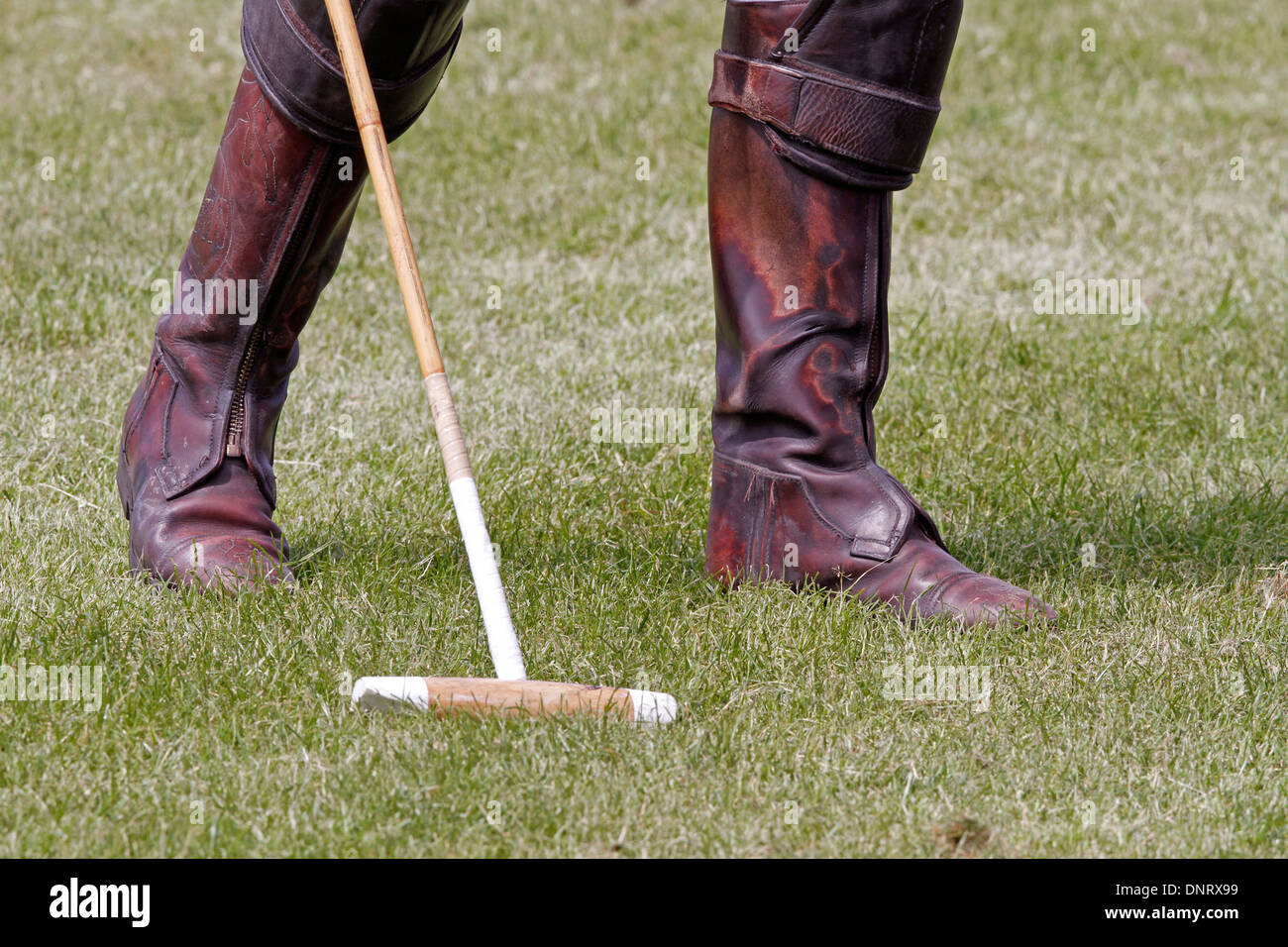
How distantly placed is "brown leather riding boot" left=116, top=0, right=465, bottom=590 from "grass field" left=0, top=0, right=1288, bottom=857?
12 centimetres

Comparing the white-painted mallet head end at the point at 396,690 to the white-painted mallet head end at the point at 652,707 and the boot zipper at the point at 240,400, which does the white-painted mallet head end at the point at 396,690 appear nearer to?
the white-painted mallet head end at the point at 652,707

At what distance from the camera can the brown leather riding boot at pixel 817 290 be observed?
239cm

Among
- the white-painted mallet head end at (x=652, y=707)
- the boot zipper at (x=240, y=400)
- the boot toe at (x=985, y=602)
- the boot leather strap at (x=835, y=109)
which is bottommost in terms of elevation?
the white-painted mallet head end at (x=652, y=707)

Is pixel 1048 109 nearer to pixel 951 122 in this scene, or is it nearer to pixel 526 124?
pixel 951 122

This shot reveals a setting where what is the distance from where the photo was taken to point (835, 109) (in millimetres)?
2387

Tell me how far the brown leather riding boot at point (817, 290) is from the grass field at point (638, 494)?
0.12 metres

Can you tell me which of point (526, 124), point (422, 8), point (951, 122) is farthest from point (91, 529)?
point (951, 122)

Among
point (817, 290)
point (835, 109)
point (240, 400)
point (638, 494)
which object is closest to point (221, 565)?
point (240, 400)

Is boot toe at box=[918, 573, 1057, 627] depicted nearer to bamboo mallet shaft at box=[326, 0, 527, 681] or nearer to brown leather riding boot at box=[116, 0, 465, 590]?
bamboo mallet shaft at box=[326, 0, 527, 681]

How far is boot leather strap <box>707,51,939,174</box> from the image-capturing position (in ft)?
7.82

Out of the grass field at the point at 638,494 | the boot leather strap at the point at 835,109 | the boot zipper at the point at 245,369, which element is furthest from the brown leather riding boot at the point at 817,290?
the boot zipper at the point at 245,369

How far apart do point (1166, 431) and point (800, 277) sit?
54.3 inches

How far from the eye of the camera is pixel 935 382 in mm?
3742

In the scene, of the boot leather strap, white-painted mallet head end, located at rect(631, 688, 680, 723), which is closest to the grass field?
white-painted mallet head end, located at rect(631, 688, 680, 723)
